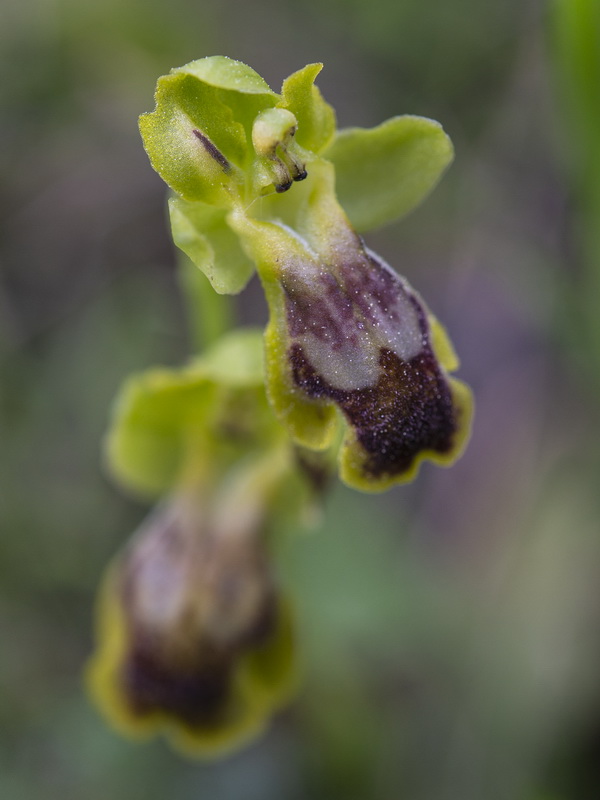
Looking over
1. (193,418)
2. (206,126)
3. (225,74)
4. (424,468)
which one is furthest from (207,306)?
(424,468)

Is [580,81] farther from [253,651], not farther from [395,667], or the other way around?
[395,667]

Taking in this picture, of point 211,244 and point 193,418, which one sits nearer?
point 211,244

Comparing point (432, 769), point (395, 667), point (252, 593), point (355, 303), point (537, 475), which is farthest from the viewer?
point (537, 475)

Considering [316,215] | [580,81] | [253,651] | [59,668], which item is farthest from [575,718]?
[316,215]

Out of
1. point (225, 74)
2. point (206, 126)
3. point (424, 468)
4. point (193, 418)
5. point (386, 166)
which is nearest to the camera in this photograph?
point (225, 74)

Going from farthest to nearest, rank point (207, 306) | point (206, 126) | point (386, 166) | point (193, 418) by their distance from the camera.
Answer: point (193, 418)
point (207, 306)
point (386, 166)
point (206, 126)

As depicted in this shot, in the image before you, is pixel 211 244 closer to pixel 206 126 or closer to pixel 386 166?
pixel 206 126
